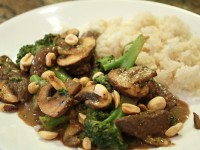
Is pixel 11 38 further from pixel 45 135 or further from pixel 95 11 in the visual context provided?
pixel 45 135

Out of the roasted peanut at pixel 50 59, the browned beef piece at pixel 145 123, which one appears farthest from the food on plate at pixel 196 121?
the roasted peanut at pixel 50 59

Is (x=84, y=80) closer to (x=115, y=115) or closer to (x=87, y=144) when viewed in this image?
(x=115, y=115)

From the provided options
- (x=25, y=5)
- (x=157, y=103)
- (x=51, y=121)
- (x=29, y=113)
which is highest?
(x=157, y=103)

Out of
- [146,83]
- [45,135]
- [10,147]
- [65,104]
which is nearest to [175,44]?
[146,83]

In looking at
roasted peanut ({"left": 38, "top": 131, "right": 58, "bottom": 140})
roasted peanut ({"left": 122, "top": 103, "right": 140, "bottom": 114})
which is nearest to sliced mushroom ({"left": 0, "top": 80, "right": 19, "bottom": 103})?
roasted peanut ({"left": 38, "top": 131, "right": 58, "bottom": 140})

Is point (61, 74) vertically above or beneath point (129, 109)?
beneath

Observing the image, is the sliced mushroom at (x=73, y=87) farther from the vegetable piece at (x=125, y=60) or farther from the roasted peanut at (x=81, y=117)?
the vegetable piece at (x=125, y=60)

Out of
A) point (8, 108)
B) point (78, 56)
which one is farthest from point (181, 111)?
point (8, 108)
